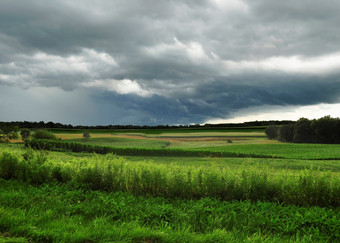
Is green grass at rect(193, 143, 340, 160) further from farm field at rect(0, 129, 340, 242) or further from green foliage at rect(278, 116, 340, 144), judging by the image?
farm field at rect(0, 129, 340, 242)

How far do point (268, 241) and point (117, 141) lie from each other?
5921cm

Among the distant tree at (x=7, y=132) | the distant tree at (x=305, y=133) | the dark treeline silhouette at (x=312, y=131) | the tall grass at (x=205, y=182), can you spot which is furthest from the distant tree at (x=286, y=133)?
the tall grass at (x=205, y=182)

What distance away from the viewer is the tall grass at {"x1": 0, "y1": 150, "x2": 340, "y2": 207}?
10266 millimetres

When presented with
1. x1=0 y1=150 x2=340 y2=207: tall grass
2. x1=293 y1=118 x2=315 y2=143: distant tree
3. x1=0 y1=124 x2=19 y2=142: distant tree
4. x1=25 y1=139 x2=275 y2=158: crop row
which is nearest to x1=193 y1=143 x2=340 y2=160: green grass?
x1=25 y1=139 x2=275 y2=158: crop row

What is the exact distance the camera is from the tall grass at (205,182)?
1027 centimetres

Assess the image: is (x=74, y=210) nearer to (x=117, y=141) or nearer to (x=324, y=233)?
(x=324, y=233)

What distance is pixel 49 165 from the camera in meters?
12.2

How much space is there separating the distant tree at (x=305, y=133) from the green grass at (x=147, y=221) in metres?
67.6

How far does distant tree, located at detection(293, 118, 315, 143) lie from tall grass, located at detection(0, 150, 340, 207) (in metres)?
64.9

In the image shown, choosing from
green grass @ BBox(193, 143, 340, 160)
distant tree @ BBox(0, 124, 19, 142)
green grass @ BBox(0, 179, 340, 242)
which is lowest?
green grass @ BBox(193, 143, 340, 160)

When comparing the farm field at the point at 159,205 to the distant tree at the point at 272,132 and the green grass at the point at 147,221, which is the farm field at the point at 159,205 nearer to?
the green grass at the point at 147,221

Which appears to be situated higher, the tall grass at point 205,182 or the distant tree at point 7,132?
the distant tree at point 7,132

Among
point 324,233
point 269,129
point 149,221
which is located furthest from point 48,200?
point 269,129

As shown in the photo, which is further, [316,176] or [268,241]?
[316,176]
